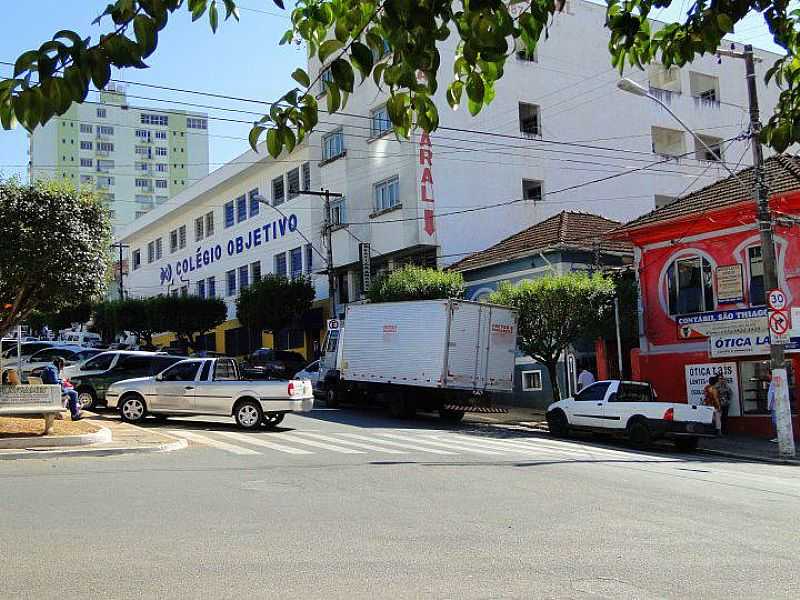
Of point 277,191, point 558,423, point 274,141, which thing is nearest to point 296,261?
point 277,191

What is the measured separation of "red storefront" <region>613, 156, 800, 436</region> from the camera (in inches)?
899

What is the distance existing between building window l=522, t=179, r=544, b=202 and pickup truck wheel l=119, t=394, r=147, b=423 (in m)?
23.1

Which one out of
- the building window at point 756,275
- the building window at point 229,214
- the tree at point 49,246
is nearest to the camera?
the tree at point 49,246

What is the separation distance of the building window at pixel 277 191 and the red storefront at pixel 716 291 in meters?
23.9

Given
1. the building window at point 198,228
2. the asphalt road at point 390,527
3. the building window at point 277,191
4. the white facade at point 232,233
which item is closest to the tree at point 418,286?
the white facade at point 232,233

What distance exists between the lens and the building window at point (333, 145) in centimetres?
4044

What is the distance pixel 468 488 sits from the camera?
11.5 metres

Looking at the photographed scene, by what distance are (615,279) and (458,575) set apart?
905 inches

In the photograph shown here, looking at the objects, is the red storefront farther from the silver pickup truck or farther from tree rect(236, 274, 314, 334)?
tree rect(236, 274, 314, 334)

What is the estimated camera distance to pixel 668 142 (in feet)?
144

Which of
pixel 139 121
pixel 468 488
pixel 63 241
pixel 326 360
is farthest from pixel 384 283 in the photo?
pixel 139 121

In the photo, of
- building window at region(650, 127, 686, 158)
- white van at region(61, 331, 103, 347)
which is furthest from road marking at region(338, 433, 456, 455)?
white van at region(61, 331, 103, 347)

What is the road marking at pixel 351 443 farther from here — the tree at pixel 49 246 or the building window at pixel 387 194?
the building window at pixel 387 194

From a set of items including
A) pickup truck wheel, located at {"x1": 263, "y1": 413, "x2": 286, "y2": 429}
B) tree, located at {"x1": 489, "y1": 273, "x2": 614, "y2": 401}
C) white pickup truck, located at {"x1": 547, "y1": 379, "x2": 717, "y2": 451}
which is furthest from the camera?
tree, located at {"x1": 489, "y1": 273, "x2": 614, "y2": 401}
